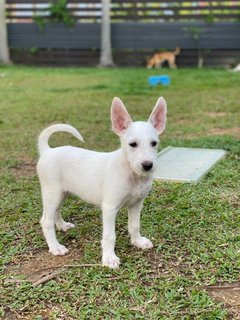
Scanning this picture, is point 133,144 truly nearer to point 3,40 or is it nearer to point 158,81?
point 158,81

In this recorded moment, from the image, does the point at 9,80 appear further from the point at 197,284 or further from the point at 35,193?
the point at 197,284

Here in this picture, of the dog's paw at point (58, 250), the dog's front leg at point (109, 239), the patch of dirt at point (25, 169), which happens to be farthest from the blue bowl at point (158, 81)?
the dog's front leg at point (109, 239)

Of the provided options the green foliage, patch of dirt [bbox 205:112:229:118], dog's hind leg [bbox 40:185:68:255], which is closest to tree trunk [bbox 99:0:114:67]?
the green foliage

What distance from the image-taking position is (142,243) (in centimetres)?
286

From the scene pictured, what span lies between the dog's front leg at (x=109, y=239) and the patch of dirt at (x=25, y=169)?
1870 mm

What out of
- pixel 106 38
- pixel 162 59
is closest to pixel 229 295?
pixel 162 59

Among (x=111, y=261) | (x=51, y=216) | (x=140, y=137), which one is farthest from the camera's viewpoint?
(x=51, y=216)

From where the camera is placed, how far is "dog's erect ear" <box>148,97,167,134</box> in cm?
268

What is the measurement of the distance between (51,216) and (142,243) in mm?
542

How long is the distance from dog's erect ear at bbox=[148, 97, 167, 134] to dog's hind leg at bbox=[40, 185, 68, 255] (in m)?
0.67

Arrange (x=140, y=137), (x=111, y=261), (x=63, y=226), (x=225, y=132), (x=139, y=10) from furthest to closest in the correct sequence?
(x=139, y=10) → (x=225, y=132) → (x=63, y=226) → (x=111, y=261) → (x=140, y=137)

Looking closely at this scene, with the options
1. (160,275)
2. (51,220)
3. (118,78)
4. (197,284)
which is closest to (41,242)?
(51,220)

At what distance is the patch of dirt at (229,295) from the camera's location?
2246 millimetres

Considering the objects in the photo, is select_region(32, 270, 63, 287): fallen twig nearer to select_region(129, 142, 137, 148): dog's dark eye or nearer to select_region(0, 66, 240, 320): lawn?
select_region(0, 66, 240, 320): lawn
